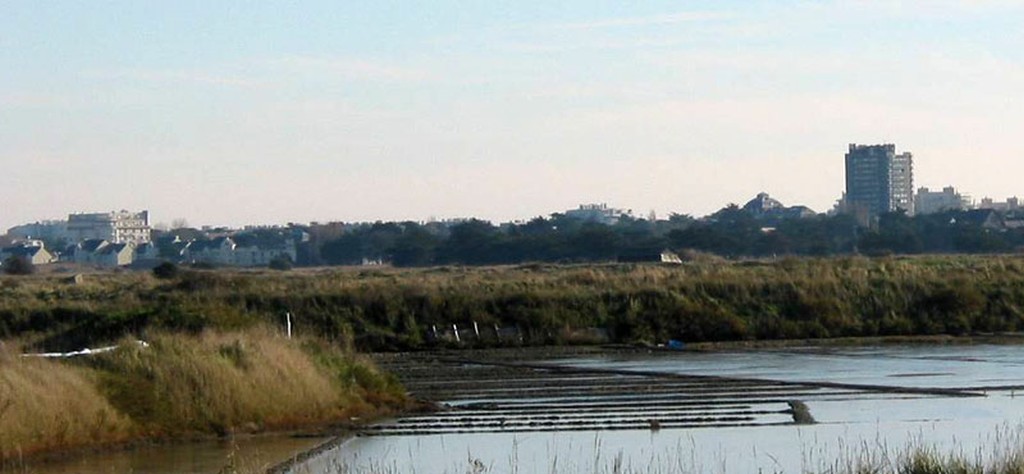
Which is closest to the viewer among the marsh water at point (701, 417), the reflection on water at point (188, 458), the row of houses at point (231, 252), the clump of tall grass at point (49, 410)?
the marsh water at point (701, 417)

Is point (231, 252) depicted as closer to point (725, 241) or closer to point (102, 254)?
point (102, 254)

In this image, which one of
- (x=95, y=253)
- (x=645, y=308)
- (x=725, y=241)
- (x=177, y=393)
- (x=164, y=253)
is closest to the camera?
(x=177, y=393)

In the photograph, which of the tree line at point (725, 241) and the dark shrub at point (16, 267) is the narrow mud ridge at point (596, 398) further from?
the dark shrub at point (16, 267)

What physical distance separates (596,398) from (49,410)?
959 cm

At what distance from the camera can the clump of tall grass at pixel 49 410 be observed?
20.8 m

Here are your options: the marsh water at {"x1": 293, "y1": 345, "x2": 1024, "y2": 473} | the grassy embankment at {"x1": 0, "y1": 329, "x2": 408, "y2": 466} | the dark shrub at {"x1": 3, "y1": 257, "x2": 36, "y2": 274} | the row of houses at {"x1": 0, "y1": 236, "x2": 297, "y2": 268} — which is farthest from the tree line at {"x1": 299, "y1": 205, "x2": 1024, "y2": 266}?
the grassy embankment at {"x1": 0, "y1": 329, "x2": 408, "y2": 466}

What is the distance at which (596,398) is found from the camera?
28062 millimetres

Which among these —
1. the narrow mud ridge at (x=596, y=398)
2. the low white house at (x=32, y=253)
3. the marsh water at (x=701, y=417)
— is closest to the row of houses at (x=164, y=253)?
the low white house at (x=32, y=253)

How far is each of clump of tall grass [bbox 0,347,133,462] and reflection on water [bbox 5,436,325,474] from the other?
1.52 ft

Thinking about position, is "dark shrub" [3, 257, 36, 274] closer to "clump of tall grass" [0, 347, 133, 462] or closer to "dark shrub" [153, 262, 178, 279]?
"dark shrub" [153, 262, 178, 279]

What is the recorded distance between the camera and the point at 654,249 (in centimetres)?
11288

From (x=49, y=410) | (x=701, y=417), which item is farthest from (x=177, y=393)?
(x=701, y=417)

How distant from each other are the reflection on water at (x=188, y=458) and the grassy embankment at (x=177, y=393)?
51 cm

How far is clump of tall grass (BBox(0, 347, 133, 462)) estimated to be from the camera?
68.1 ft
